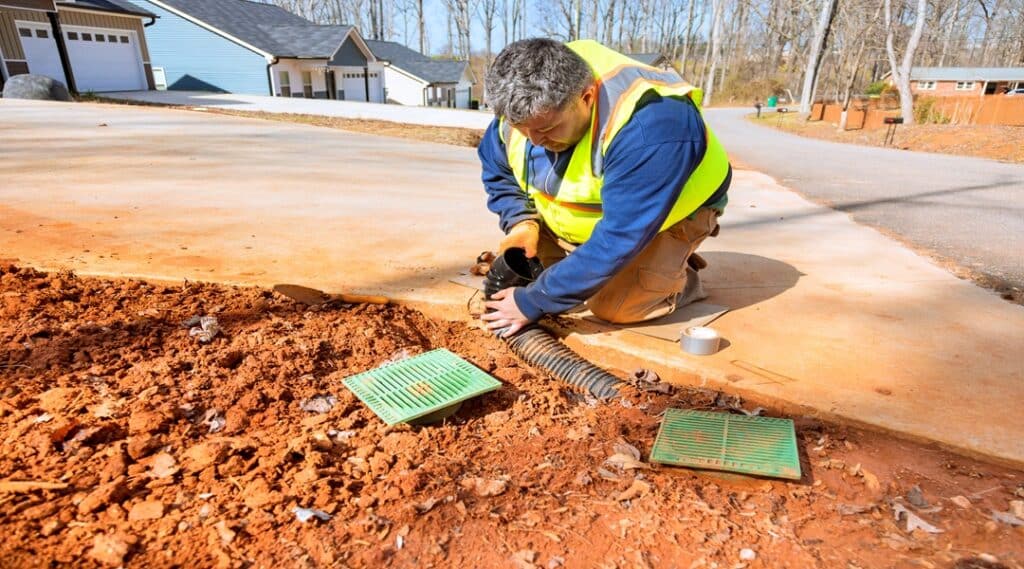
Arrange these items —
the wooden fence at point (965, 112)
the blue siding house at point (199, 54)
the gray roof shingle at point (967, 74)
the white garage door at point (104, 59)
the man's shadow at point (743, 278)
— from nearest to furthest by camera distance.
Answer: the man's shadow at point (743, 278) → the white garage door at point (104, 59) → the wooden fence at point (965, 112) → the blue siding house at point (199, 54) → the gray roof shingle at point (967, 74)

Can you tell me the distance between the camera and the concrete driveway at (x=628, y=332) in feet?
7.00

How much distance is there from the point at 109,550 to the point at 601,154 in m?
1.81

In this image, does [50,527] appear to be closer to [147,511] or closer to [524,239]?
[147,511]

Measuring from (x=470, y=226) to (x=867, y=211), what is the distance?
420 centimetres

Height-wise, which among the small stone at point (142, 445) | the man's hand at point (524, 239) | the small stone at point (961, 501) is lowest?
the small stone at point (961, 501)

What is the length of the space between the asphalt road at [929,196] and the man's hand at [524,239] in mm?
2561

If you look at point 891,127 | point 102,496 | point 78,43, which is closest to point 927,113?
point 891,127

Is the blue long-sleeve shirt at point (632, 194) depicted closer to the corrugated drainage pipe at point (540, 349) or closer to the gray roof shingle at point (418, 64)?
the corrugated drainage pipe at point (540, 349)

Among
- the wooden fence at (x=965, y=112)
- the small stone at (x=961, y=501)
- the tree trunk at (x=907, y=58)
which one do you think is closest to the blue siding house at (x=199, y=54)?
the wooden fence at (x=965, y=112)

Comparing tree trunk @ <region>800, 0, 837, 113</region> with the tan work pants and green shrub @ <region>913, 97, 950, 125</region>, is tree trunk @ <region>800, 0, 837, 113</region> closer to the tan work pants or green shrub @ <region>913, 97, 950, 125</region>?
green shrub @ <region>913, 97, 950, 125</region>

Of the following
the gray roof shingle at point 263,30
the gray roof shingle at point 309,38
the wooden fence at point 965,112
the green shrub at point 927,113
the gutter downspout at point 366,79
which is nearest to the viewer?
the wooden fence at point 965,112

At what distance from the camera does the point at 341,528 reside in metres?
1.37

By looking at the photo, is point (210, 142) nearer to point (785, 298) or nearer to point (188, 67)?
point (785, 298)

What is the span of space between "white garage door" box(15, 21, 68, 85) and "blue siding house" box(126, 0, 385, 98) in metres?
7.93
